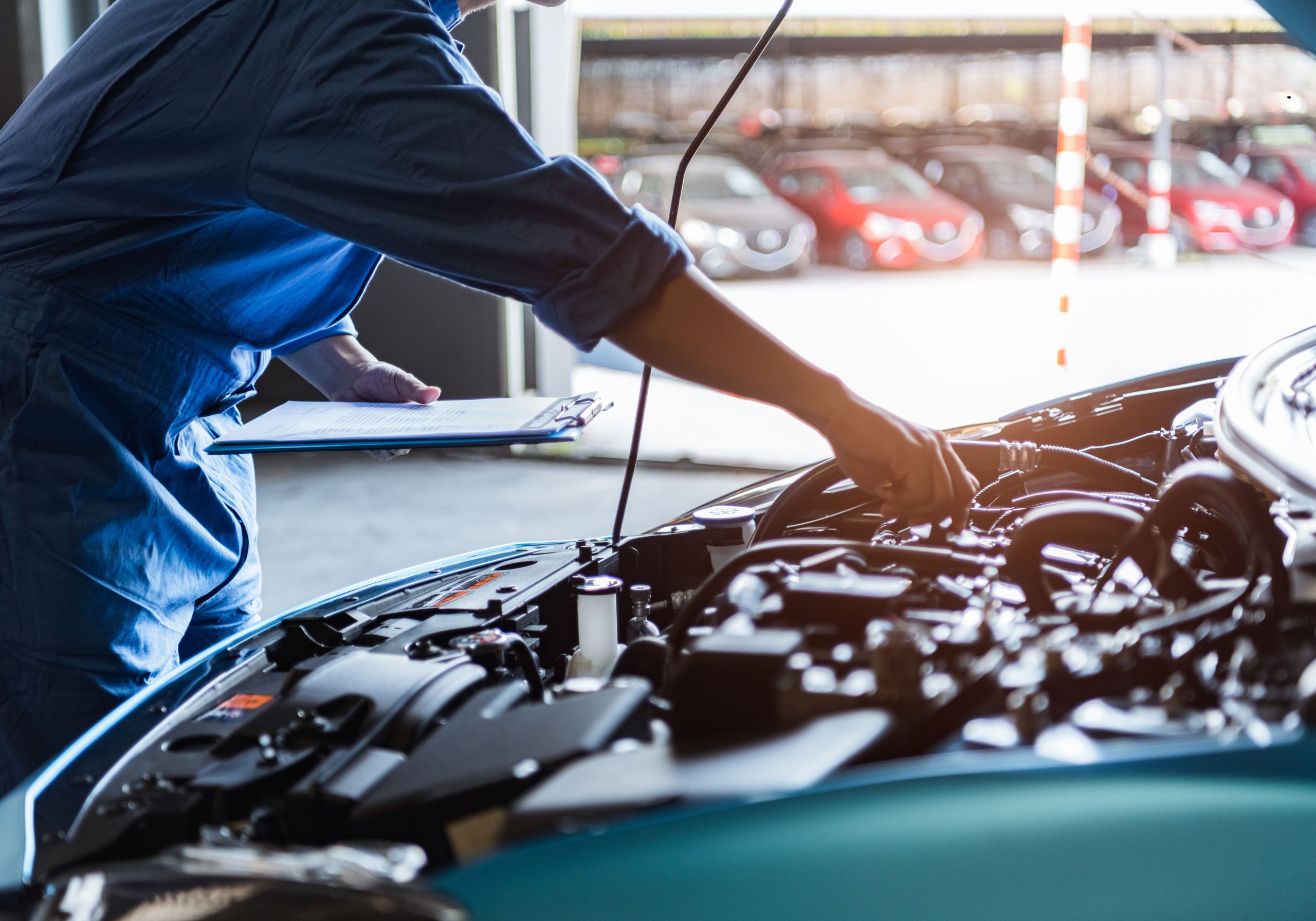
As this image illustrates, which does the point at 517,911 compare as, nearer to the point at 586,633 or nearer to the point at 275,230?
the point at 586,633

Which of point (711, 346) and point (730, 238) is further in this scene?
point (730, 238)

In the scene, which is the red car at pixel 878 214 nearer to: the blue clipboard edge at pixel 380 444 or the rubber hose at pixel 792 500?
the rubber hose at pixel 792 500

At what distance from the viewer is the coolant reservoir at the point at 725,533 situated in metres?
1.58

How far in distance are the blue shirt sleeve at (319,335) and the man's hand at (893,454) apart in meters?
0.78

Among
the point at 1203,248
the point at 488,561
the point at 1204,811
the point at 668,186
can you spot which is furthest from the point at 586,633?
the point at 1203,248

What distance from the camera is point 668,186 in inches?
366

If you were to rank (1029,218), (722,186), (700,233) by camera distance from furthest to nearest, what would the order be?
(1029,218)
(722,186)
(700,233)

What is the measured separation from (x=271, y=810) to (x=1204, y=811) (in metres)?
0.68

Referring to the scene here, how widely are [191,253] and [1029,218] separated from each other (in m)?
10.0

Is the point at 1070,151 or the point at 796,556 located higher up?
the point at 1070,151

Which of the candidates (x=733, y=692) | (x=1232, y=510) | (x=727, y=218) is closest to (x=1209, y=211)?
(x=727, y=218)

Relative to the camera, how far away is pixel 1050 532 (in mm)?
1127

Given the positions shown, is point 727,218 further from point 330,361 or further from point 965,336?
point 330,361

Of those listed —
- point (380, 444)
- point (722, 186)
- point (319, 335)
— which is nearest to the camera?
point (380, 444)
